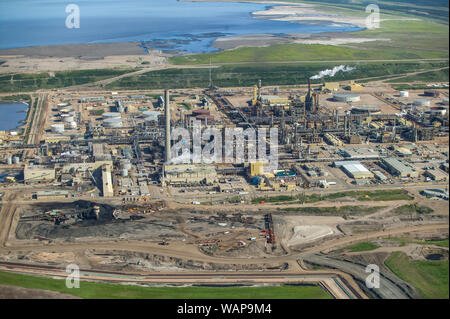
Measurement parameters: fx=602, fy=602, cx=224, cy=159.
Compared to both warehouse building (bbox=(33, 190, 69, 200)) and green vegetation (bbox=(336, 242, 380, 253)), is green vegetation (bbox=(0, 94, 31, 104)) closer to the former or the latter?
warehouse building (bbox=(33, 190, 69, 200))

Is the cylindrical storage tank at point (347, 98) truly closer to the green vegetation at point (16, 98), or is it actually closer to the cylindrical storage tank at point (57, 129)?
the cylindrical storage tank at point (57, 129)

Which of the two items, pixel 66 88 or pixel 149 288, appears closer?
pixel 149 288

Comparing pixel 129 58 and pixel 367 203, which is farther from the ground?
pixel 129 58

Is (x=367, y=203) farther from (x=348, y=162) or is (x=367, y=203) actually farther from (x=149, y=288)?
(x=149, y=288)

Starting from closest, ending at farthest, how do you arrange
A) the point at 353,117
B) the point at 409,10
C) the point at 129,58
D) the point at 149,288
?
the point at 149,288
the point at 353,117
the point at 129,58
the point at 409,10

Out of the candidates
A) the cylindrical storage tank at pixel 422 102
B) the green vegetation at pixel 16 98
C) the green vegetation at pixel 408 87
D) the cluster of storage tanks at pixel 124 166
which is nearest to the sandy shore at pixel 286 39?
the green vegetation at pixel 408 87

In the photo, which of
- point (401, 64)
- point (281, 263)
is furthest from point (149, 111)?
point (401, 64)
